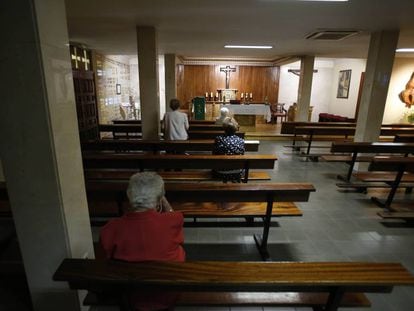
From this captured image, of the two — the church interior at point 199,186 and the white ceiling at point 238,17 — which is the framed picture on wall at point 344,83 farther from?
the white ceiling at point 238,17

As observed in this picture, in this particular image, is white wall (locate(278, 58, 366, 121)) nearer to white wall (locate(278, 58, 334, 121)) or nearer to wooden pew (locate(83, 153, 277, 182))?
white wall (locate(278, 58, 334, 121))

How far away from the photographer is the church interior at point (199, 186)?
4.16 ft

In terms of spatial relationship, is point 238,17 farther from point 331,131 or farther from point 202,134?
point 331,131

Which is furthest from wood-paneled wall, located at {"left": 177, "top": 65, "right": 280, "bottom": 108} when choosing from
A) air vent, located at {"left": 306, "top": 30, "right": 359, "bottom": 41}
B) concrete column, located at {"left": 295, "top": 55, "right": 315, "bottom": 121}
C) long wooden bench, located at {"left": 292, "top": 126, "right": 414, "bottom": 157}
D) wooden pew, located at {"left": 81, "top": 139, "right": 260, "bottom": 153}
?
wooden pew, located at {"left": 81, "top": 139, "right": 260, "bottom": 153}

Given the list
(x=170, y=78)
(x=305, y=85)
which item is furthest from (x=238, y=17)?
(x=305, y=85)

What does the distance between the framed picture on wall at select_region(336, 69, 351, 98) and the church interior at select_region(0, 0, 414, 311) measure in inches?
173

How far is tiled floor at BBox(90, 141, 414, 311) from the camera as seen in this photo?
2554mm

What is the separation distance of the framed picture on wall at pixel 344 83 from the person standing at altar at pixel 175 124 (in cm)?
981

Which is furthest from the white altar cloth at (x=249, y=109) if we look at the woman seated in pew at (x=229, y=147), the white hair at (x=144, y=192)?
the white hair at (x=144, y=192)

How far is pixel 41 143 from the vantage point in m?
1.37

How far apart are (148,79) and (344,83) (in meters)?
10.3

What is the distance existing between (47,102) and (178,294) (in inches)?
50.1

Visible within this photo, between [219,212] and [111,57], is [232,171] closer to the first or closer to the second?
[219,212]

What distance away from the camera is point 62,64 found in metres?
1.42
